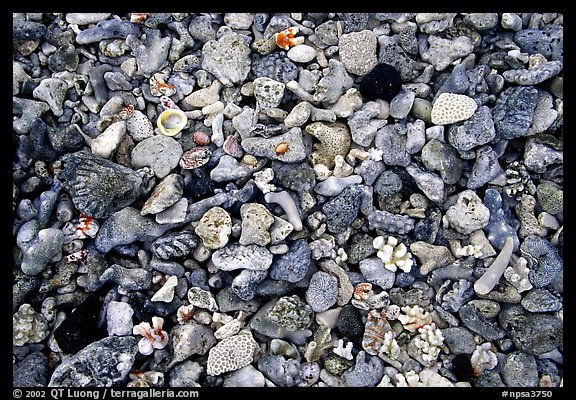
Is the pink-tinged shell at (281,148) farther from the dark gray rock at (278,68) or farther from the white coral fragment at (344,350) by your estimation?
the white coral fragment at (344,350)

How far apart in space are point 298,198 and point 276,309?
2.26 ft

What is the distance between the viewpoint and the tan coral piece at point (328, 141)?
3.21 metres

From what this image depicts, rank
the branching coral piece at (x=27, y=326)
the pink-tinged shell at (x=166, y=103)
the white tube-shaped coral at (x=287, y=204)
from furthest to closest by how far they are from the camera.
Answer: the pink-tinged shell at (x=166, y=103), the white tube-shaped coral at (x=287, y=204), the branching coral piece at (x=27, y=326)

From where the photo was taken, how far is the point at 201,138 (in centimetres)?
325

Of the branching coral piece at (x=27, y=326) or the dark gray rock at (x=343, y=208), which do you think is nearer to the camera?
the branching coral piece at (x=27, y=326)

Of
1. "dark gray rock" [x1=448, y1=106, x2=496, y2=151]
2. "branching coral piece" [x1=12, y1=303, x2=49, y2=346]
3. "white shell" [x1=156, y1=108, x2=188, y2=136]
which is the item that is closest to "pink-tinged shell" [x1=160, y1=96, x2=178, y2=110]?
"white shell" [x1=156, y1=108, x2=188, y2=136]

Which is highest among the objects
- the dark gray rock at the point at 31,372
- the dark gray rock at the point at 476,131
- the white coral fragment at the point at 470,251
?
the dark gray rock at the point at 476,131

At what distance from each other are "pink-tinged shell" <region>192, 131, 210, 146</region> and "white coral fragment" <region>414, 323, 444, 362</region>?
1.77m

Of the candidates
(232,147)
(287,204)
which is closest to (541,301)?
(287,204)

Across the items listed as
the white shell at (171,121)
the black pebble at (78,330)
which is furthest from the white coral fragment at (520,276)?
Result: the black pebble at (78,330)

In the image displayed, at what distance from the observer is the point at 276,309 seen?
9.90ft

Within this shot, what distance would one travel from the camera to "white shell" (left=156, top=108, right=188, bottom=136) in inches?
128

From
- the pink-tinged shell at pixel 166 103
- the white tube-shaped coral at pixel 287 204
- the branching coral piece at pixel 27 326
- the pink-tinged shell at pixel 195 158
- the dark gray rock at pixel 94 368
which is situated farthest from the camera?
the pink-tinged shell at pixel 166 103

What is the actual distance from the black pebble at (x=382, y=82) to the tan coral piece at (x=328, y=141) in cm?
32
